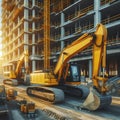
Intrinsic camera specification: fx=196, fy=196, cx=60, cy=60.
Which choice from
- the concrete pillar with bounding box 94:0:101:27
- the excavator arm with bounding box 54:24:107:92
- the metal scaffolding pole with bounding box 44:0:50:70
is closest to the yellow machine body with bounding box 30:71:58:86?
the excavator arm with bounding box 54:24:107:92

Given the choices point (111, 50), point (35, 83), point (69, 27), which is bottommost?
point (35, 83)

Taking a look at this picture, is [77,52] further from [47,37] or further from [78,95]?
[47,37]

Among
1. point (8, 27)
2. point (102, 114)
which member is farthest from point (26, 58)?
point (8, 27)

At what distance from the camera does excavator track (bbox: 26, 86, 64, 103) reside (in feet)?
45.7

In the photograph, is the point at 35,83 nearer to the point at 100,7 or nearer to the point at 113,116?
the point at 113,116

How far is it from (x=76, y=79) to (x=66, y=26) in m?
25.6

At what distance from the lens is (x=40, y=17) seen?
46781 millimetres

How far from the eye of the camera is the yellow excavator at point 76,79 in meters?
11.4

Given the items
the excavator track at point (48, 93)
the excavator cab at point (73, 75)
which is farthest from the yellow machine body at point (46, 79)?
the excavator cab at point (73, 75)

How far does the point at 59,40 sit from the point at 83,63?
7.06 metres

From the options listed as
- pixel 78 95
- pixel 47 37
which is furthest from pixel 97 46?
pixel 47 37

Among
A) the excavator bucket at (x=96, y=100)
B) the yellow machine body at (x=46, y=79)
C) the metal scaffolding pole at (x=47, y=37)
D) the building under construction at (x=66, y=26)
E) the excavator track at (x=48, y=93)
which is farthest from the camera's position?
the metal scaffolding pole at (x=47, y=37)

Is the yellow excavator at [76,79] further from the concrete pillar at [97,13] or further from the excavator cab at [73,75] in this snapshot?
the concrete pillar at [97,13]

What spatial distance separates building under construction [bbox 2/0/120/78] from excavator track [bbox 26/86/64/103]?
1007cm
